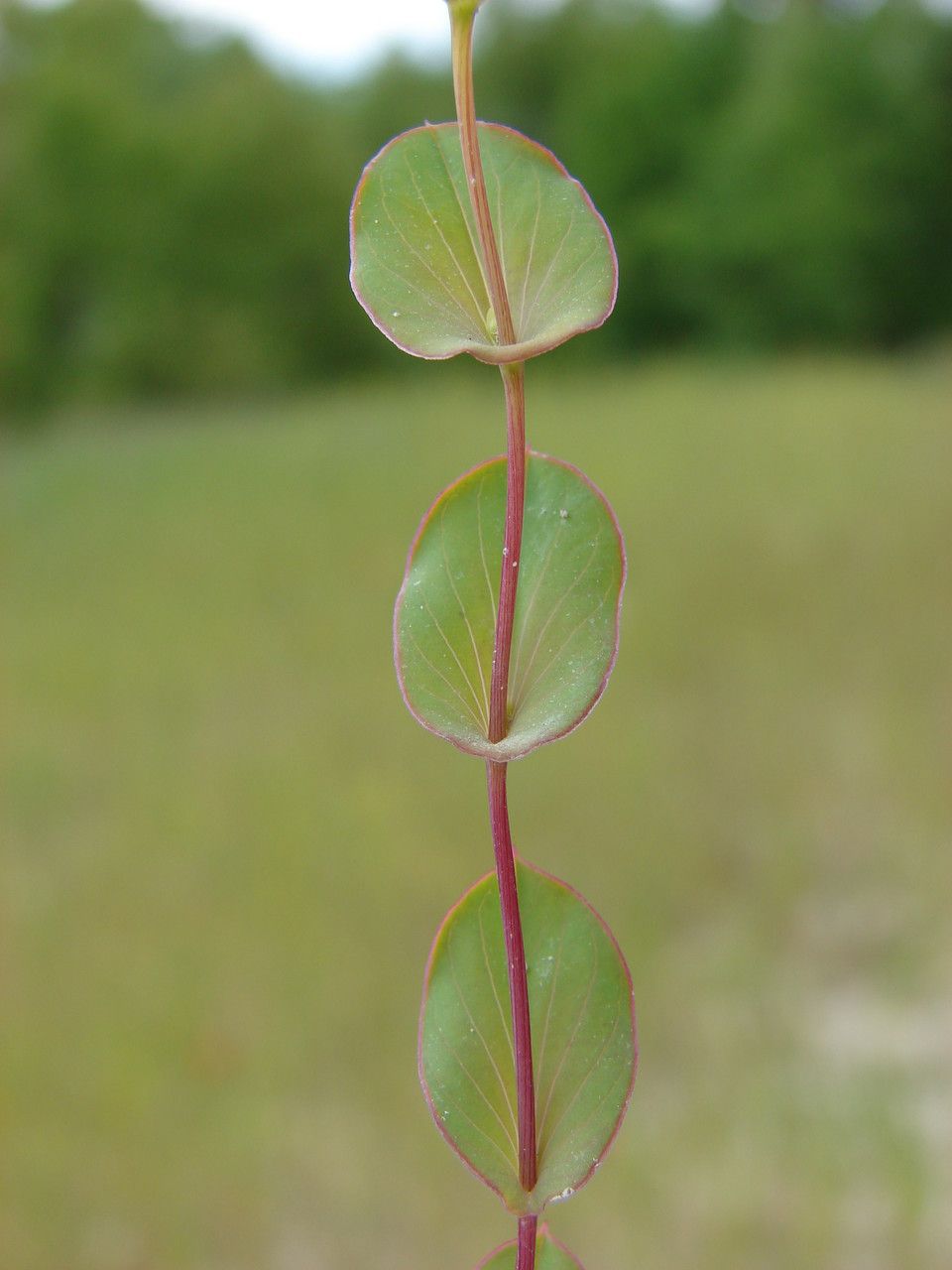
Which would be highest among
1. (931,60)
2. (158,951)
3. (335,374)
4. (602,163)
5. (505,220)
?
(505,220)

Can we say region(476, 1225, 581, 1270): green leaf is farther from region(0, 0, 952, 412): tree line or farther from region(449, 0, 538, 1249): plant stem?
region(0, 0, 952, 412): tree line

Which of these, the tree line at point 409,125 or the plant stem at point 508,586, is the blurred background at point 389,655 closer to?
the tree line at point 409,125

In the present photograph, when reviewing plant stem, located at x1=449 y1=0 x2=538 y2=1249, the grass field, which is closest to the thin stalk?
plant stem, located at x1=449 y1=0 x2=538 y2=1249

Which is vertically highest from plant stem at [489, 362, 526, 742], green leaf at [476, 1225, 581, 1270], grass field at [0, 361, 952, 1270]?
plant stem at [489, 362, 526, 742]

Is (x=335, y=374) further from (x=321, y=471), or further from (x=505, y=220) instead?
(x=505, y=220)

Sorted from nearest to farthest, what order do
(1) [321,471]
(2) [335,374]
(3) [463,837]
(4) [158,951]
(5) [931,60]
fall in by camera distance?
(4) [158,951], (3) [463,837], (1) [321,471], (2) [335,374], (5) [931,60]

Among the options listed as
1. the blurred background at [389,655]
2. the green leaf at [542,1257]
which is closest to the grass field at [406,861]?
the blurred background at [389,655]

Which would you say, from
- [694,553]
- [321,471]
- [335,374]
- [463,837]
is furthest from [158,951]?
[335,374]
